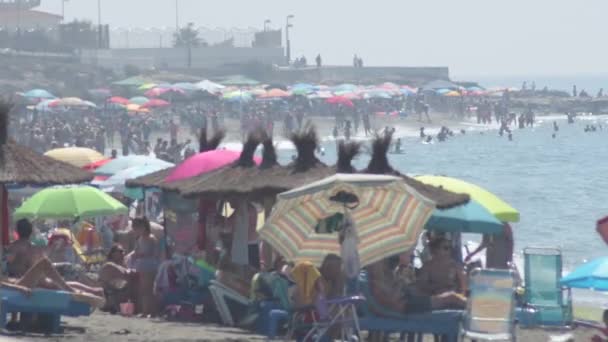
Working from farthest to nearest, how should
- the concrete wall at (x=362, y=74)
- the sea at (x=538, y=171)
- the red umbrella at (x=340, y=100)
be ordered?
the concrete wall at (x=362, y=74) < the red umbrella at (x=340, y=100) < the sea at (x=538, y=171)

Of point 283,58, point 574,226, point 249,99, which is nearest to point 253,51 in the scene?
point 283,58

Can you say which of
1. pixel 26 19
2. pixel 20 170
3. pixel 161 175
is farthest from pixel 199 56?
pixel 20 170

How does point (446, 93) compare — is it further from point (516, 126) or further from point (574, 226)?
point (574, 226)

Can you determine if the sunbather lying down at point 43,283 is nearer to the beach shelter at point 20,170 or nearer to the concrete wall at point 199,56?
the beach shelter at point 20,170

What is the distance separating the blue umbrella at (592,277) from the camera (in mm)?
12375

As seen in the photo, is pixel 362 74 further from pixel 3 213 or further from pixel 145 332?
pixel 3 213

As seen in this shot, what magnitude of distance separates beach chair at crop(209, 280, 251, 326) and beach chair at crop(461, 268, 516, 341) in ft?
7.83

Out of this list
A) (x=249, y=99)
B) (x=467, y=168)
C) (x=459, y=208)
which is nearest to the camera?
(x=459, y=208)

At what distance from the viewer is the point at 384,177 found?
11.0 m

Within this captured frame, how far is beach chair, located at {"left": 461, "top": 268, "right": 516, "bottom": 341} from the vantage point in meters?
10.8

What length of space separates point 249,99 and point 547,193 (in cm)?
1787

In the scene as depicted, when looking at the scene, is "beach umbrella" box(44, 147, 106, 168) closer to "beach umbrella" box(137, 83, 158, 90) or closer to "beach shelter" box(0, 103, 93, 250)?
"beach shelter" box(0, 103, 93, 250)

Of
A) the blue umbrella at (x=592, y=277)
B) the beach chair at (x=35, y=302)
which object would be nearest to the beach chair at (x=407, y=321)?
the blue umbrella at (x=592, y=277)

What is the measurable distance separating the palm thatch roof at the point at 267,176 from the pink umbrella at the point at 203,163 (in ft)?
2.74
